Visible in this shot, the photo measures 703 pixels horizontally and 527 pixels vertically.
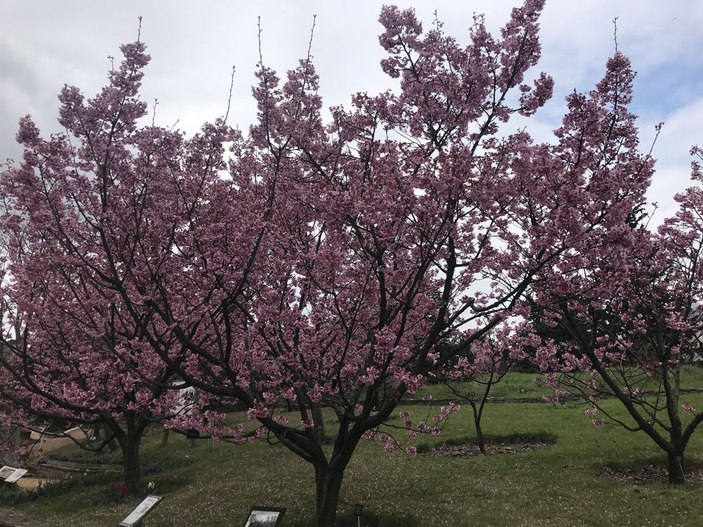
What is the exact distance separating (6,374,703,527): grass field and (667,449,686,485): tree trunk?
275 mm

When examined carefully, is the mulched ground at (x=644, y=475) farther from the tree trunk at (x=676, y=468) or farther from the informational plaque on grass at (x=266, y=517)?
the informational plaque on grass at (x=266, y=517)

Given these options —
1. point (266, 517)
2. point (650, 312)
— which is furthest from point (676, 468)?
point (266, 517)

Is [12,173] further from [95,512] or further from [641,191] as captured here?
[641,191]

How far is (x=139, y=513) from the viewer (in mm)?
8359

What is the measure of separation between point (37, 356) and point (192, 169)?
1330 centimetres

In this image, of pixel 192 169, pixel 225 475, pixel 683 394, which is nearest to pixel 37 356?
pixel 225 475

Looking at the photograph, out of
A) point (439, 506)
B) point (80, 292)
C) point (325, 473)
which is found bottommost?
point (439, 506)

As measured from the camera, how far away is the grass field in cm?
910

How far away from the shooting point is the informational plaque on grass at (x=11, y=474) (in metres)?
16.0

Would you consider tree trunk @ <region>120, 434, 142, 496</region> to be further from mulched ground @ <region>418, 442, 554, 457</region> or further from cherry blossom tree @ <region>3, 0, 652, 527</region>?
mulched ground @ <region>418, 442, 554, 457</region>

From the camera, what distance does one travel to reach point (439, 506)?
9.91 metres

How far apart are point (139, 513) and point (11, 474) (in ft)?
38.0

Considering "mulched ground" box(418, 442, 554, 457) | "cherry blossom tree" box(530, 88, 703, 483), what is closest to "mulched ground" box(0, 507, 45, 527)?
"mulched ground" box(418, 442, 554, 457)

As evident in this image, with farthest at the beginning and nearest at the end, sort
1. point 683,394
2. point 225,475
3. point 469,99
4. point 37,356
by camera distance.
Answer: point 683,394
point 37,356
point 225,475
point 469,99
